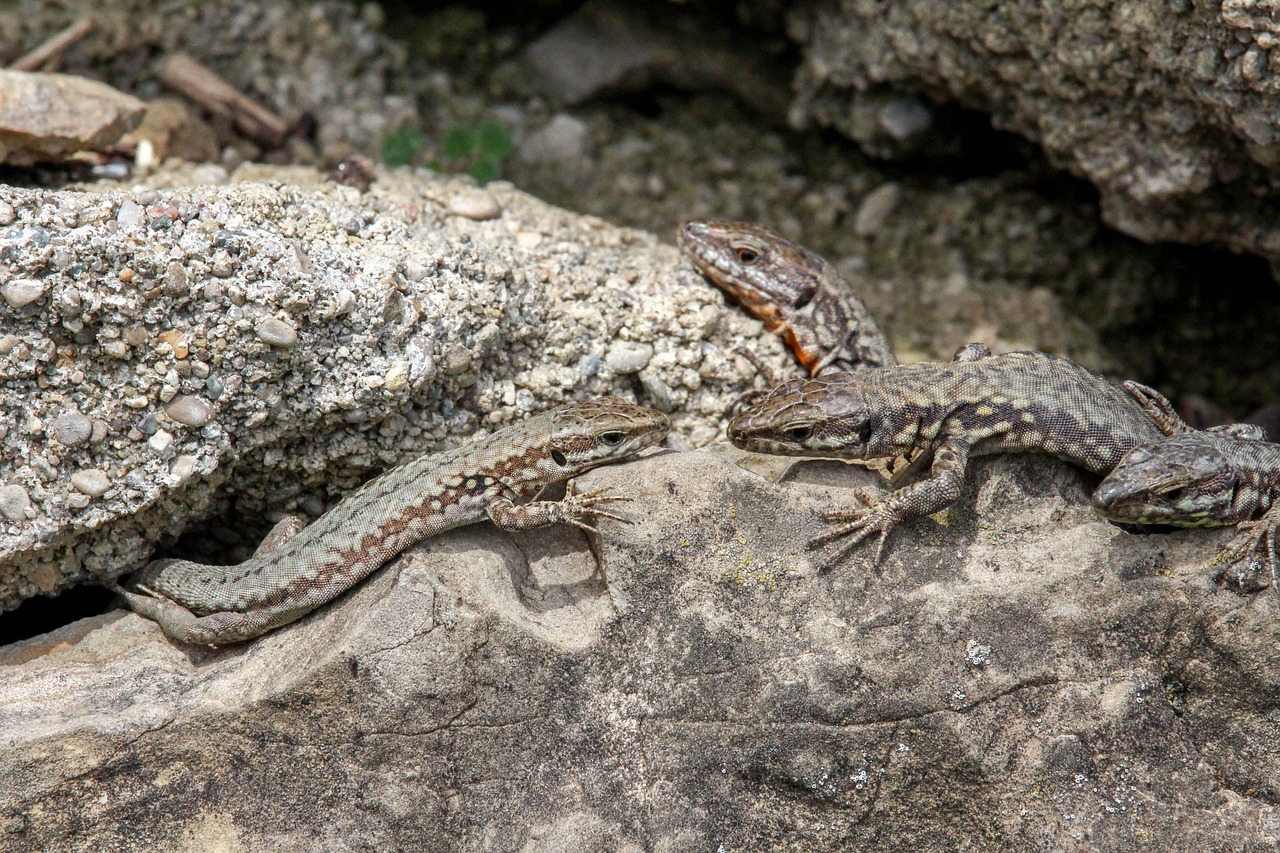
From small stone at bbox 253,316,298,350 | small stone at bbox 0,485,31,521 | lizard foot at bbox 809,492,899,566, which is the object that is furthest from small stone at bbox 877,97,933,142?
small stone at bbox 0,485,31,521

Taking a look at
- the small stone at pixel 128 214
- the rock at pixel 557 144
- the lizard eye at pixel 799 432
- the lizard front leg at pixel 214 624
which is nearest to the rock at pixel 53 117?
the small stone at pixel 128 214

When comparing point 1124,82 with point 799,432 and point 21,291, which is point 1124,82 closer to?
point 799,432

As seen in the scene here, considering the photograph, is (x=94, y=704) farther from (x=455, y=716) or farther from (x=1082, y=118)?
(x=1082, y=118)

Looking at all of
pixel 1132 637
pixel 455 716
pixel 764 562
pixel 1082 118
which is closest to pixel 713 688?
pixel 764 562

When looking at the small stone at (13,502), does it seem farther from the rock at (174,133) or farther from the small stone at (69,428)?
the rock at (174,133)

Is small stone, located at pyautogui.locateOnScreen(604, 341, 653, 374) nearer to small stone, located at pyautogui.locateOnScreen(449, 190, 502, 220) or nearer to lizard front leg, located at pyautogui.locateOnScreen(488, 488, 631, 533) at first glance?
lizard front leg, located at pyautogui.locateOnScreen(488, 488, 631, 533)

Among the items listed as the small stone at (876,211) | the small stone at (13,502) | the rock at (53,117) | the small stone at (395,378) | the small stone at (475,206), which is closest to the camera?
the small stone at (13,502)

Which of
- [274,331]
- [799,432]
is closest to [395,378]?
[274,331]
